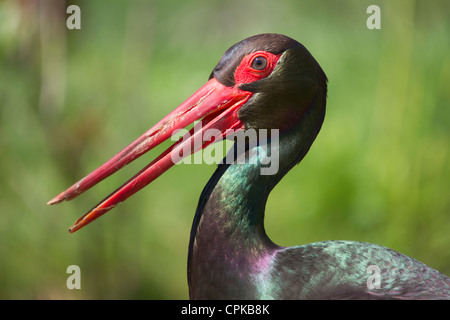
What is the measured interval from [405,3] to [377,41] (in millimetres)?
2167

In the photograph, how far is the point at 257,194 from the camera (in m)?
2.21

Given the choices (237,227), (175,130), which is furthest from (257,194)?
(175,130)

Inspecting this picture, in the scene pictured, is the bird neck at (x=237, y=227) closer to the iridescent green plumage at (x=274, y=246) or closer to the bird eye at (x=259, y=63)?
the iridescent green plumage at (x=274, y=246)

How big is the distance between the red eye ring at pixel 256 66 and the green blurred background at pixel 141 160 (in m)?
2.03

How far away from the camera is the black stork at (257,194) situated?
84.3 inches

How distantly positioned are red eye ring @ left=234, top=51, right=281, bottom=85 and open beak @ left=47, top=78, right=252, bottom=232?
0.19 feet

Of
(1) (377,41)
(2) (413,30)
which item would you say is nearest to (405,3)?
(2) (413,30)

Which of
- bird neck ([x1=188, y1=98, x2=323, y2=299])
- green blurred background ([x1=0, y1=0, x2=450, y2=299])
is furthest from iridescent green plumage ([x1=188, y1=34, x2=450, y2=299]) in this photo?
green blurred background ([x1=0, y1=0, x2=450, y2=299])

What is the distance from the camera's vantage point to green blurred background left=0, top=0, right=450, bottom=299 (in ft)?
13.6

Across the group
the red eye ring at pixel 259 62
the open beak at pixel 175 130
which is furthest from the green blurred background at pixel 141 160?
the red eye ring at pixel 259 62

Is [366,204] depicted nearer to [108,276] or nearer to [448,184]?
[448,184]

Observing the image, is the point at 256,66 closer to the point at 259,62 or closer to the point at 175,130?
the point at 259,62

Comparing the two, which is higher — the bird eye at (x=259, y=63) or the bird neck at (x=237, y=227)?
the bird eye at (x=259, y=63)

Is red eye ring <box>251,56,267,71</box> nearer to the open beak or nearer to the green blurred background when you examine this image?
the open beak
